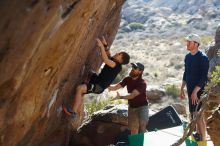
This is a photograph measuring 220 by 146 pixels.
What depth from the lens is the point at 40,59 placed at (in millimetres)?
6406

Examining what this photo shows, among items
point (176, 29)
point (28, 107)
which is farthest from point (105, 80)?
point (176, 29)


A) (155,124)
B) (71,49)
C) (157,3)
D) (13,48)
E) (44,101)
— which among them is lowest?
(157,3)

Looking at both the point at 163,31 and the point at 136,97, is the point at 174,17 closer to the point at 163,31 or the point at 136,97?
the point at 163,31

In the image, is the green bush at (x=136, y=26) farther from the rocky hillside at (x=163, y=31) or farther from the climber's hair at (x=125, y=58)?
the climber's hair at (x=125, y=58)

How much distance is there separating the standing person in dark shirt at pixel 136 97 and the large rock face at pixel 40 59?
41.9 inches

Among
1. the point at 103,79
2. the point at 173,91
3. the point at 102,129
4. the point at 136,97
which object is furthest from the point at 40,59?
the point at 173,91

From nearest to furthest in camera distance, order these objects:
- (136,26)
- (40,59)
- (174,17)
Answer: (40,59)
(136,26)
(174,17)

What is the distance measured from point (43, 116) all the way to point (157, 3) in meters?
90.8

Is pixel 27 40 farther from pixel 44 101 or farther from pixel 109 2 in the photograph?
pixel 109 2

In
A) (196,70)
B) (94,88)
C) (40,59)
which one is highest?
(40,59)

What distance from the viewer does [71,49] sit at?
7539 millimetres

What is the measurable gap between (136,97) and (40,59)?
11.3 ft

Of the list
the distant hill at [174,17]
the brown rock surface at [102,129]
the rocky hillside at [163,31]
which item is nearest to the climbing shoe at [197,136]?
the brown rock surface at [102,129]

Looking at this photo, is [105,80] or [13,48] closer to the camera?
[13,48]
